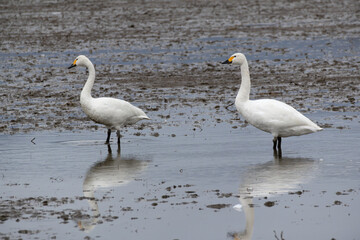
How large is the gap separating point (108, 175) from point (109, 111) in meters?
3.08

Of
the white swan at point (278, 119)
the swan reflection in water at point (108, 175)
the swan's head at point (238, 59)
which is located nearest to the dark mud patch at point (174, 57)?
the swan's head at point (238, 59)

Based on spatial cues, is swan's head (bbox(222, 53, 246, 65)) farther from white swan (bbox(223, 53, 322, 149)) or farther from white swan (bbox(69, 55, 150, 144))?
white swan (bbox(69, 55, 150, 144))

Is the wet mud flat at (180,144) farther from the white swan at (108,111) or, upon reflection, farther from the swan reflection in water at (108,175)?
the white swan at (108,111)

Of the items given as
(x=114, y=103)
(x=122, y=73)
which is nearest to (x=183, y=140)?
(x=114, y=103)

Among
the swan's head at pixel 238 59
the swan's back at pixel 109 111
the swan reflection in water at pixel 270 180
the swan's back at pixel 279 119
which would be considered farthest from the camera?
the swan's head at pixel 238 59

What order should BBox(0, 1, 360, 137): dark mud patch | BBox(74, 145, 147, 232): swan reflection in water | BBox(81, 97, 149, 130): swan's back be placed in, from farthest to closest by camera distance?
BBox(0, 1, 360, 137): dark mud patch
BBox(81, 97, 149, 130): swan's back
BBox(74, 145, 147, 232): swan reflection in water

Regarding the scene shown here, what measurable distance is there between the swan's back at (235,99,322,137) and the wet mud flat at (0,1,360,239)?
0.45 metres

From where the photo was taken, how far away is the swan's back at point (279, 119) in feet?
43.8

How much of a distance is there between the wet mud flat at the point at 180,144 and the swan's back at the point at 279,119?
0.45 m

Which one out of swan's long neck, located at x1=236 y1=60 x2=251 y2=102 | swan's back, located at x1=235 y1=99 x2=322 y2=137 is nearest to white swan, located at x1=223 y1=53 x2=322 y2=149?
swan's back, located at x1=235 y1=99 x2=322 y2=137

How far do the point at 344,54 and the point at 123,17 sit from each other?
20148 millimetres

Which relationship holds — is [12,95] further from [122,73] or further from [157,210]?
[157,210]

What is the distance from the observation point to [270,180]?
11.2 metres

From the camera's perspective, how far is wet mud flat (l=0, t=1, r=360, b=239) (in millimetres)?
9211
